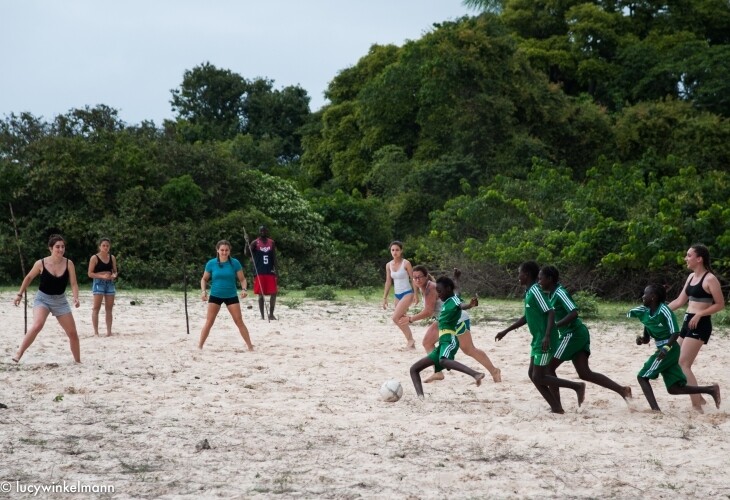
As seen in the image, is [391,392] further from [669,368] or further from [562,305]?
[669,368]

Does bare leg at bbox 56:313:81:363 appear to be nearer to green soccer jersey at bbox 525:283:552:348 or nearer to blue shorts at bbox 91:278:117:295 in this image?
blue shorts at bbox 91:278:117:295

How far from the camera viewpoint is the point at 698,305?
9.37 metres

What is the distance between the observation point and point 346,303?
22.2 meters

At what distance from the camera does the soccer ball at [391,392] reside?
384 inches

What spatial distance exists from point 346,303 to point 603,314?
5.87 m

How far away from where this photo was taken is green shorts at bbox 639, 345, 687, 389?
8.85 meters

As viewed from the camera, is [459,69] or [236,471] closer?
[236,471]

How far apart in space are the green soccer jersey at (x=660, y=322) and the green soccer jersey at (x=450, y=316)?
1830 millimetres

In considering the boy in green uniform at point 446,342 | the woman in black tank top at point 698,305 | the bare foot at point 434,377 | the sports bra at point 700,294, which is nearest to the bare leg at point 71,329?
the bare foot at point 434,377

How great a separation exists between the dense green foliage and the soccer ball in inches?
508

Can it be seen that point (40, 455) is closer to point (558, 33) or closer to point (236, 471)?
point (236, 471)

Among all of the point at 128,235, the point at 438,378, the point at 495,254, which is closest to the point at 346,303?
the point at 495,254

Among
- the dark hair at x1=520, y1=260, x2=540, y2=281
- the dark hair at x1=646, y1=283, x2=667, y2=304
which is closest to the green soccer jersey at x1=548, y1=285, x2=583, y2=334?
the dark hair at x1=520, y1=260, x2=540, y2=281

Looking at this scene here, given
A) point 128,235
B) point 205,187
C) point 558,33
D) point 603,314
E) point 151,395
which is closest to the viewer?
point 151,395
